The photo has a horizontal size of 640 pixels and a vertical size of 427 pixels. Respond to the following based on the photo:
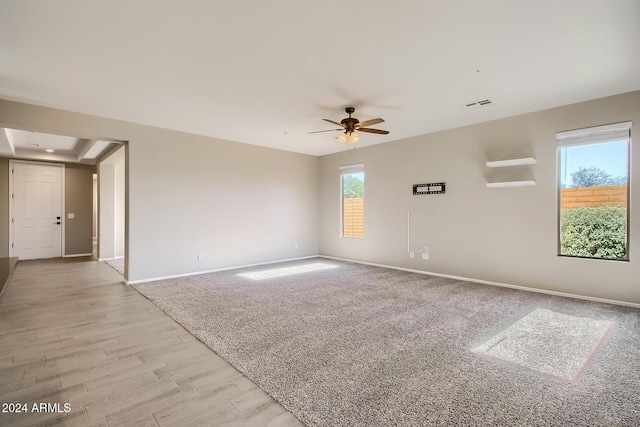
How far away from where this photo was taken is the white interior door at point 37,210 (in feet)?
24.3

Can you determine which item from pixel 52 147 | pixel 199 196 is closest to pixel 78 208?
pixel 52 147

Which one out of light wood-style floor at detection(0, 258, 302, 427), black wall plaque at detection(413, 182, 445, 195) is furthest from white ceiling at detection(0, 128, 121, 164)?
black wall plaque at detection(413, 182, 445, 195)

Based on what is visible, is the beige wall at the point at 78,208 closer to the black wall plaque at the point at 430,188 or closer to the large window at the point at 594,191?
the black wall plaque at the point at 430,188

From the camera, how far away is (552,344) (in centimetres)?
279

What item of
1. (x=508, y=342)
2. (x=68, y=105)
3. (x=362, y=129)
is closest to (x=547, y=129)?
(x=362, y=129)

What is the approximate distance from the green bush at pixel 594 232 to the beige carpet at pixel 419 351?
0.74m

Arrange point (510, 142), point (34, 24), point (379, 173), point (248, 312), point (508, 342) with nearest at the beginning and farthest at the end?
point (34, 24) → point (508, 342) → point (248, 312) → point (510, 142) → point (379, 173)

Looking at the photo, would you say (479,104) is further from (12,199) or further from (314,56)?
(12,199)

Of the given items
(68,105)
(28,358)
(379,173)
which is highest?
(68,105)

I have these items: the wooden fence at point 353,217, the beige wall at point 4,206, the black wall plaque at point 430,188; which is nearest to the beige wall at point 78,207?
the beige wall at point 4,206

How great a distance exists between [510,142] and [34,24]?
5.91 m

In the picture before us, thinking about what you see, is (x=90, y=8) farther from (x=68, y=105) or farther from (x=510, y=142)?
(x=510, y=142)

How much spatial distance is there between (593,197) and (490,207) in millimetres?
1287

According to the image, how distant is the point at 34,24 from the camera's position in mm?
2434
